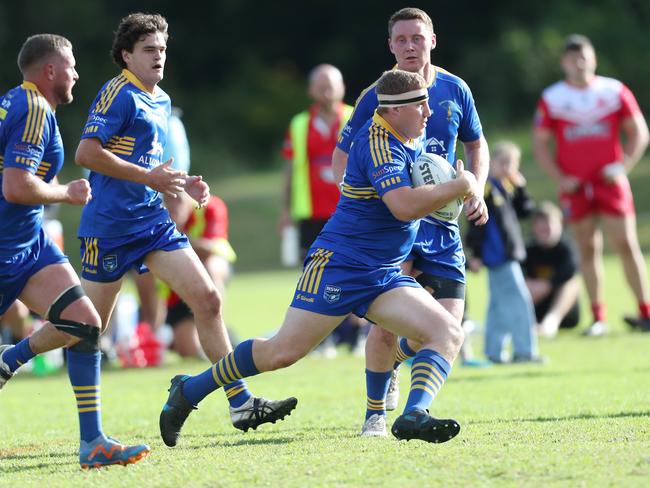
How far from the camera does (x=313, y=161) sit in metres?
13.1

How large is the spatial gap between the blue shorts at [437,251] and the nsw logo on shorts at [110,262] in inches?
71.6

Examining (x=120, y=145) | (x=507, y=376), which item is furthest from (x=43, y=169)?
(x=507, y=376)

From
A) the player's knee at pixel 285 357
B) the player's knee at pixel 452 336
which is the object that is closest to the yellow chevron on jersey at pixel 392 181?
the player's knee at pixel 452 336

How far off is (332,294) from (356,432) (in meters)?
1.15

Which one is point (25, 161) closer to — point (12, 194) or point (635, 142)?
point (12, 194)

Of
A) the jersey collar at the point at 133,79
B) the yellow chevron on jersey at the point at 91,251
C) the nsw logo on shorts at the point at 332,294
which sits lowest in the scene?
the nsw logo on shorts at the point at 332,294

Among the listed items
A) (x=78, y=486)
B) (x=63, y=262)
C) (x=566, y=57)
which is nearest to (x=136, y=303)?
(x=566, y=57)

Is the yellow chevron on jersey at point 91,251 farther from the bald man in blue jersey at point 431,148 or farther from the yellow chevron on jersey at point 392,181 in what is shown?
the yellow chevron on jersey at point 392,181

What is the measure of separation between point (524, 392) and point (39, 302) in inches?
152

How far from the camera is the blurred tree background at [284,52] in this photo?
40500mm

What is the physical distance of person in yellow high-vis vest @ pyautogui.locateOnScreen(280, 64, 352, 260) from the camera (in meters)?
12.9

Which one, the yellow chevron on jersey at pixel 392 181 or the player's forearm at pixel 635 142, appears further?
the player's forearm at pixel 635 142

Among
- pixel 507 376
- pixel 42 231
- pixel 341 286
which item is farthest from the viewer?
pixel 507 376

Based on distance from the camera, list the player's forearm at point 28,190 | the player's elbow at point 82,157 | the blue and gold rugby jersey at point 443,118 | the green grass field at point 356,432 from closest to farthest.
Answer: the green grass field at point 356,432, the player's forearm at point 28,190, the player's elbow at point 82,157, the blue and gold rugby jersey at point 443,118
